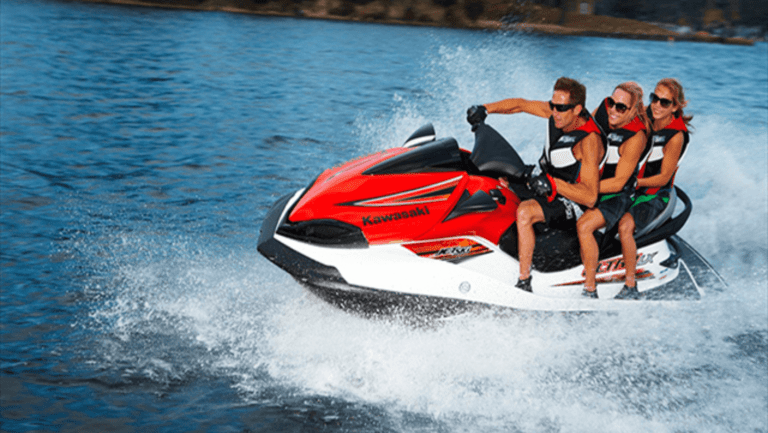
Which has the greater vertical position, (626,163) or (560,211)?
(626,163)

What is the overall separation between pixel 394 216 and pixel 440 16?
→ 111ft

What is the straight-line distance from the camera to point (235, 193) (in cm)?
736

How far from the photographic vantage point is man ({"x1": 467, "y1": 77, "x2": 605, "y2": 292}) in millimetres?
3736

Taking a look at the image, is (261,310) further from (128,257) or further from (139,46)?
(139,46)

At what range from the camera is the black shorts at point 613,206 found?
3.99 m

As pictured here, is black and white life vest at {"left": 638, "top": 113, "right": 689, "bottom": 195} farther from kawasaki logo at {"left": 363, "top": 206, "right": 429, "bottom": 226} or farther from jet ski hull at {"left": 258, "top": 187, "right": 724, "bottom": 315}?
kawasaki logo at {"left": 363, "top": 206, "right": 429, "bottom": 226}

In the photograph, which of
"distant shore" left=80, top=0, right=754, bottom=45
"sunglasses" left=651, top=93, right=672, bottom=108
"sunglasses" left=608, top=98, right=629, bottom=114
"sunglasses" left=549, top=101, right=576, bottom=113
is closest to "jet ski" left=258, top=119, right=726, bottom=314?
"sunglasses" left=549, top=101, right=576, bottom=113

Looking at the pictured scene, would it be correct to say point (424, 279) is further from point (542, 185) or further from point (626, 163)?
point (626, 163)

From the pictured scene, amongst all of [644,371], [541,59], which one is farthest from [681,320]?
[541,59]

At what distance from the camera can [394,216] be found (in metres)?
3.71

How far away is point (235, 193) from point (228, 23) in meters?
20.2

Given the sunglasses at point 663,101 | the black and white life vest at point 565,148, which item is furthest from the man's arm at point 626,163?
the sunglasses at point 663,101

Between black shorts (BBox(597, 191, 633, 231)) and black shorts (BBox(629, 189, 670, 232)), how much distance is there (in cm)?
13

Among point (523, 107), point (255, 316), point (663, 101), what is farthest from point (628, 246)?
point (255, 316)
